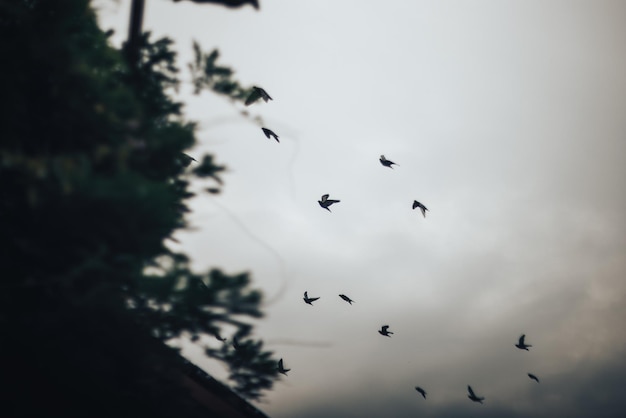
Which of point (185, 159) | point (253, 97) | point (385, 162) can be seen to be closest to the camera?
A: point (253, 97)

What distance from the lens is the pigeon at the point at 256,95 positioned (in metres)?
5.11

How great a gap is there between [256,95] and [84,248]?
10.5 ft

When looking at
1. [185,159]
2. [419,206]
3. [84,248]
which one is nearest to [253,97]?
[185,159]

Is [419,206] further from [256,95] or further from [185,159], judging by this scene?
[185,159]

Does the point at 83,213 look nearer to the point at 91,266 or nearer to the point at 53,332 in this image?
the point at 91,266

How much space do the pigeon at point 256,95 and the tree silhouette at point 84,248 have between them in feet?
3.89

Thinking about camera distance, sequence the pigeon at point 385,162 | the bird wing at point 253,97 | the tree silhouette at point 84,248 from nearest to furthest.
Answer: the tree silhouette at point 84,248, the bird wing at point 253,97, the pigeon at point 385,162

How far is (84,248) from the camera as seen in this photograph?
3.49 metres

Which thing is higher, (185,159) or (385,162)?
(385,162)

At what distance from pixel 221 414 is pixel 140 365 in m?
6.36

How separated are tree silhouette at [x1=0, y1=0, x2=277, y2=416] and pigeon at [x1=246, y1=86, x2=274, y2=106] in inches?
46.6

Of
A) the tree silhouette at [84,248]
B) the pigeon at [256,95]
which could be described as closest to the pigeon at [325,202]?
the pigeon at [256,95]

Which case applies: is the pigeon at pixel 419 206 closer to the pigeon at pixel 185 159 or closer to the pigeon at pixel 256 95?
the pigeon at pixel 256 95

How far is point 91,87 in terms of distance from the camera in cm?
386
